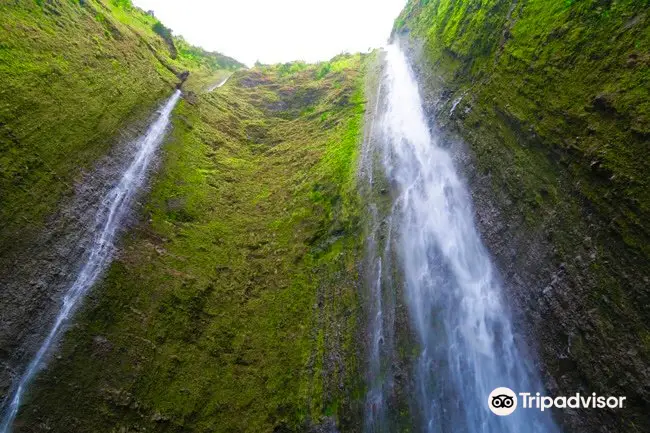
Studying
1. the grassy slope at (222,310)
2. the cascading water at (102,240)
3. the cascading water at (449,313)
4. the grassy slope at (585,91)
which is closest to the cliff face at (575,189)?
the grassy slope at (585,91)

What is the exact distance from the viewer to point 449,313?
9008 mm

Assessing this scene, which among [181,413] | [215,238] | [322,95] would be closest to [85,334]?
[181,413]

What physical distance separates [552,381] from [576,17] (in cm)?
749

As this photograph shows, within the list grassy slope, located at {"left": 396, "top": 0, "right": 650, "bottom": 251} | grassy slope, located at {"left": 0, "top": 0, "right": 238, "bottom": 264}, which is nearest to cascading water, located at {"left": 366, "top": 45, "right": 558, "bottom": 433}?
grassy slope, located at {"left": 396, "top": 0, "right": 650, "bottom": 251}

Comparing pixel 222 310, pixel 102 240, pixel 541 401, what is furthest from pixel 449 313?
pixel 102 240

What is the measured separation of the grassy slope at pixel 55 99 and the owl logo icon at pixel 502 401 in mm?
10948

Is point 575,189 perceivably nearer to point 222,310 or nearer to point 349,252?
point 349,252

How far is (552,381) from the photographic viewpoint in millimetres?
6863

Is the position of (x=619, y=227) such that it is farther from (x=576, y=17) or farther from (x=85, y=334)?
(x=85, y=334)

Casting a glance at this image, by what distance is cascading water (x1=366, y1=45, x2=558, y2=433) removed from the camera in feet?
24.8

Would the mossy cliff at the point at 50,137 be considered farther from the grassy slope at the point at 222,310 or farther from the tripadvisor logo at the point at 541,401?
the tripadvisor logo at the point at 541,401

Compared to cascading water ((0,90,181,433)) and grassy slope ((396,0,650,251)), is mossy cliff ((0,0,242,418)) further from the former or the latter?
grassy slope ((396,0,650,251))

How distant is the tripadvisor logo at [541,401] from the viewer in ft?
19.4

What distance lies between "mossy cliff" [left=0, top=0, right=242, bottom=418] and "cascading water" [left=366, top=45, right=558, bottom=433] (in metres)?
7.92
